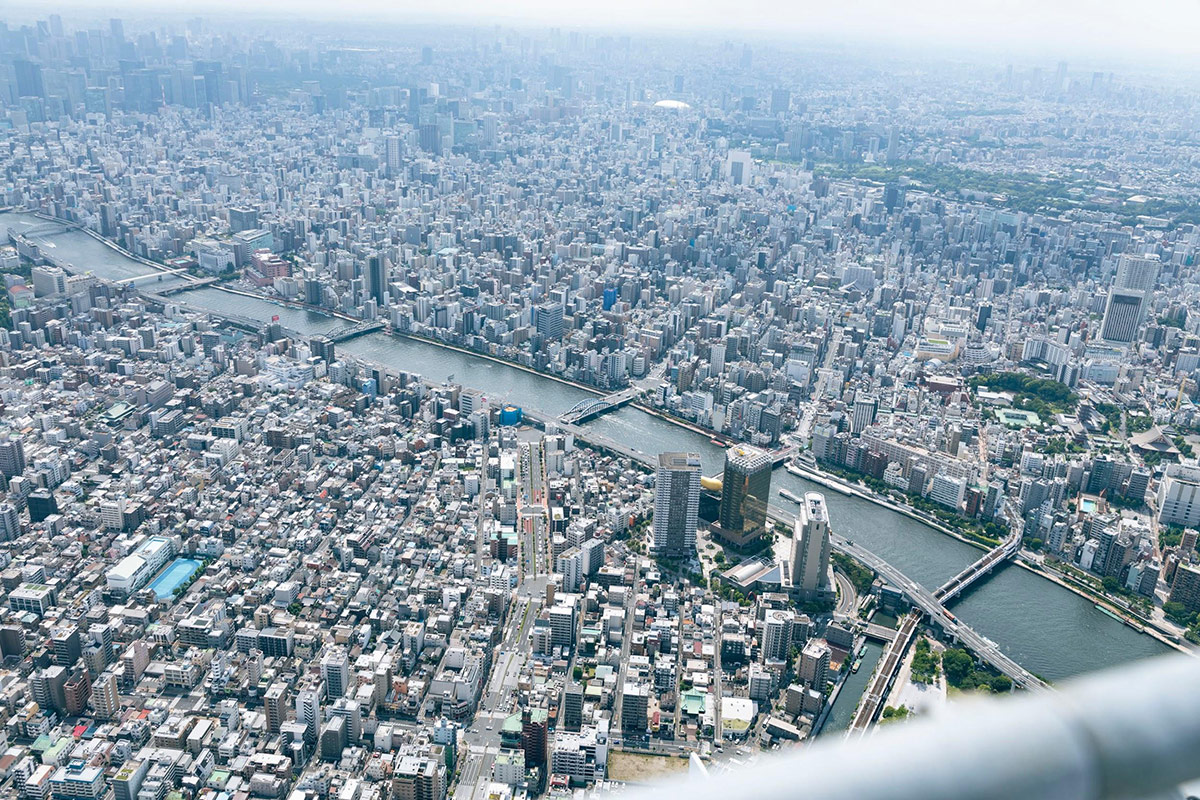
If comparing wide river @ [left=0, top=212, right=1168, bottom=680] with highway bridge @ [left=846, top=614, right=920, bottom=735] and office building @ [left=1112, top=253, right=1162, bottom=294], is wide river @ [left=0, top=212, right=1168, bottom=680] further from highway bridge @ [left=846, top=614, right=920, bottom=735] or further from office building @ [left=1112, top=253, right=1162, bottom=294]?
office building @ [left=1112, top=253, right=1162, bottom=294]

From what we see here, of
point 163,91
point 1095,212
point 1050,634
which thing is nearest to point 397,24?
point 163,91

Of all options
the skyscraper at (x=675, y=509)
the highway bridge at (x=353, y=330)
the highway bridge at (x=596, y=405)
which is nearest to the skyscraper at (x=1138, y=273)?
the highway bridge at (x=596, y=405)

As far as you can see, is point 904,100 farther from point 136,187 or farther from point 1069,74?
point 136,187

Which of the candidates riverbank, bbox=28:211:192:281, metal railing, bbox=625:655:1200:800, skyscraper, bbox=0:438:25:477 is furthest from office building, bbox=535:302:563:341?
metal railing, bbox=625:655:1200:800

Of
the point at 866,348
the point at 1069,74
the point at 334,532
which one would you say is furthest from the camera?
the point at 1069,74

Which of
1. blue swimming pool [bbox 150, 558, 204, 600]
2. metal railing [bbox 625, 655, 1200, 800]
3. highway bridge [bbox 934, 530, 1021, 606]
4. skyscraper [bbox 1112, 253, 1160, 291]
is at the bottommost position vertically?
highway bridge [bbox 934, 530, 1021, 606]

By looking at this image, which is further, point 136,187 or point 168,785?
point 136,187
